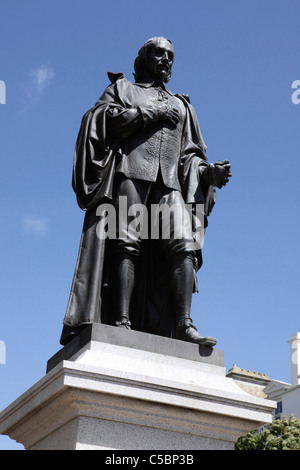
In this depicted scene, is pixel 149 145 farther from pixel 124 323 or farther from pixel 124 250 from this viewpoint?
pixel 124 323

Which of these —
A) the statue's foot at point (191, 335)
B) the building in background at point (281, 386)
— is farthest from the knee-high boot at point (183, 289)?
the building in background at point (281, 386)

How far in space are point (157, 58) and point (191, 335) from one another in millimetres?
3421

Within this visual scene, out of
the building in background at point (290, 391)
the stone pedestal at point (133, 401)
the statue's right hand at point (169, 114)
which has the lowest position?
the stone pedestal at point (133, 401)

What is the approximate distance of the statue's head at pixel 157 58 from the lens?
8039 millimetres

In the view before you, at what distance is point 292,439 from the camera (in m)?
24.2

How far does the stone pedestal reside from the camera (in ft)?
18.2

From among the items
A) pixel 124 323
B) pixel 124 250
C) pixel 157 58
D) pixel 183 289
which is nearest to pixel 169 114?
pixel 157 58

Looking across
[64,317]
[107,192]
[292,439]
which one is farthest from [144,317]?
[292,439]

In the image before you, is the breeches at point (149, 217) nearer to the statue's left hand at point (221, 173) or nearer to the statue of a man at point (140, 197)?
the statue of a man at point (140, 197)

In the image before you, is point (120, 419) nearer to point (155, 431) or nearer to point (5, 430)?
point (155, 431)

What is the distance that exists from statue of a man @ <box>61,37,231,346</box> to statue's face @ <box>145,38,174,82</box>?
12 millimetres

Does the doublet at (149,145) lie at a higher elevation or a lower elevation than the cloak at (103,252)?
higher

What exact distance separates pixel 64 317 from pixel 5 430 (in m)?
1.25

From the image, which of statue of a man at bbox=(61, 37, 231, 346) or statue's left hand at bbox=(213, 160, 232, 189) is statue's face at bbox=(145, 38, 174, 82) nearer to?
statue of a man at bbox=(61, 37, 231, 346)
